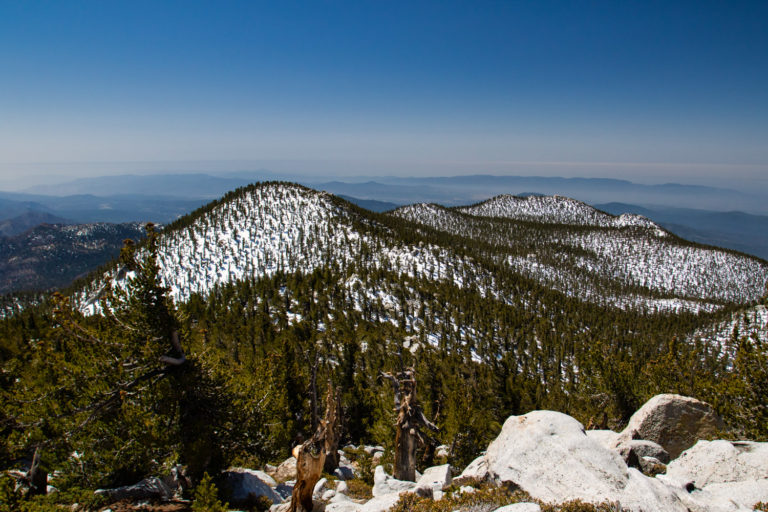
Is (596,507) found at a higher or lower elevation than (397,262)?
higher

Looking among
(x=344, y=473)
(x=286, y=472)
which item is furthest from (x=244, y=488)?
(x=344, y=473)

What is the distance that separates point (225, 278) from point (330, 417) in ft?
356

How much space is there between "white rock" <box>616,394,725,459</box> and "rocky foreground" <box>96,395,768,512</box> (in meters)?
1.81

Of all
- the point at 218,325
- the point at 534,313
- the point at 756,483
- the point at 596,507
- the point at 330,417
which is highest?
the point at 596,507

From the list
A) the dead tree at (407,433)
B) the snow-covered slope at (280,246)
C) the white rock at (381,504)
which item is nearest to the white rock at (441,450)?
the dead tree at (407,433)

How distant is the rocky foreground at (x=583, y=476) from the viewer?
33.7ft

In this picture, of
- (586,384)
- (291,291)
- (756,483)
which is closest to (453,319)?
(291,291)

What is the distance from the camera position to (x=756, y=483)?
11.6m

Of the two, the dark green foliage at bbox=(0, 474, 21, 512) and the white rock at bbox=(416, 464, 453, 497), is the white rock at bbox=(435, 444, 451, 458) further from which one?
the dark green foliage at bbox=(0, 474, 21, 512)

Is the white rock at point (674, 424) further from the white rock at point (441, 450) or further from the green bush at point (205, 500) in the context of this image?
the green bush at point (205, 500)

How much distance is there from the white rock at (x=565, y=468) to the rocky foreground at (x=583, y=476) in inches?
1.1

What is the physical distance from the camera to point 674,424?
19.9m

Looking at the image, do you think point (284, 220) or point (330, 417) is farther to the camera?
point (284, 220)

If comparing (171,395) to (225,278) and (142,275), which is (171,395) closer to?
(142,275)
